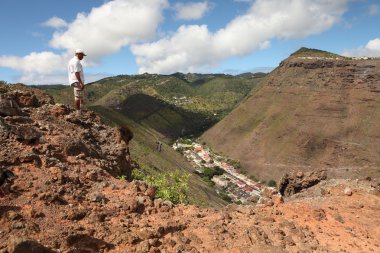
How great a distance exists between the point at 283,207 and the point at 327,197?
103 inches

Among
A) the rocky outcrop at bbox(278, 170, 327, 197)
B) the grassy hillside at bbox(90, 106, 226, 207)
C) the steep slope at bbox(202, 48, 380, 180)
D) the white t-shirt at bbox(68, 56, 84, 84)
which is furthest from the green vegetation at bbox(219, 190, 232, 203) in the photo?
the white t-shirt at bbox(68, 56, 84, 84)

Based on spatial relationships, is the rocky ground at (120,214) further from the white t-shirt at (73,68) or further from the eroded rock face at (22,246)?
the white t-shirt at (73,68)

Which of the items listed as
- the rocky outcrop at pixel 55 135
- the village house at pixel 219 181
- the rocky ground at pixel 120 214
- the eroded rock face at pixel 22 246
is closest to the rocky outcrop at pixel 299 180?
the rocky ground at pixel 120 214

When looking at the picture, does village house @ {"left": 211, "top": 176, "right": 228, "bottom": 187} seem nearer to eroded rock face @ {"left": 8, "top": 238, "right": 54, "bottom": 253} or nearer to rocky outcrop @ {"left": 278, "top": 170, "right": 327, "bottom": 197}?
rocky outcrop @ {"left": 278, "top": 170, "right": 327, "bottom": 197}

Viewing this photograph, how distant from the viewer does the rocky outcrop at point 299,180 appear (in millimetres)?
16719

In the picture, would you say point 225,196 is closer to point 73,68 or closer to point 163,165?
point 163,165

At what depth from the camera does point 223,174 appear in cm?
10281

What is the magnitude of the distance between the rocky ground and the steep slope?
6951 centimetres

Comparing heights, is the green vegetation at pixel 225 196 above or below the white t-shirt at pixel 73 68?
below

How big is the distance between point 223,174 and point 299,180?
86.4 meters

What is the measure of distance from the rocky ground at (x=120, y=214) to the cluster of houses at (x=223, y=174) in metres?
60.6

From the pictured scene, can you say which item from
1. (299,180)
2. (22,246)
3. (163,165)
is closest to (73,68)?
(22,246)

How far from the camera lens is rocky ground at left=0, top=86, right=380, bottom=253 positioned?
8133 millimetres

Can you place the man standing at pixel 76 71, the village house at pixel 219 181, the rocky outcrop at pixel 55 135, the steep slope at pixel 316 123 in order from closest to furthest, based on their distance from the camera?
the rocky outcrop at pixel 55 135 < the man standing at pixel 76 71 < the steep slope at pixel 316 123 < the village house at pixel 219 181
